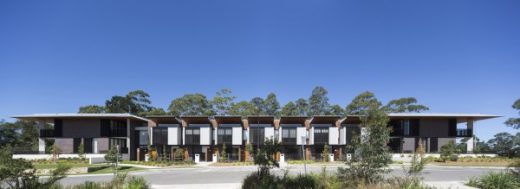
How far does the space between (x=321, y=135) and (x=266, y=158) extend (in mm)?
28415

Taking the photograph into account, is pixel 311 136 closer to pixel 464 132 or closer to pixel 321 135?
pixel 321 135

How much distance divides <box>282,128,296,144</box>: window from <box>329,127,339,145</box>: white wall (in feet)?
15.1

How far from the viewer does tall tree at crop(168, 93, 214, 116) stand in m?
63.6

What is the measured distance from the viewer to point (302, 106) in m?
70.4

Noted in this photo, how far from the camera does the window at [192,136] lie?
40.8 metres

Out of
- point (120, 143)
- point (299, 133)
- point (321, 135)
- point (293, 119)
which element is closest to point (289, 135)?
point (299, 133)

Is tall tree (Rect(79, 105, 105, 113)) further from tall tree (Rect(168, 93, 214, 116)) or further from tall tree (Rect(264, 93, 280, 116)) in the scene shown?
tall tree (Rect(264, 93, 280, 116))

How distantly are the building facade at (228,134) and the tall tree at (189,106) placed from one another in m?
20.5

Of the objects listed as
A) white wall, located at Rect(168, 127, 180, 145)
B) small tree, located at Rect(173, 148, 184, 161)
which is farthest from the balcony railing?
small tree, located at Rect(173, 148, 184, 161)

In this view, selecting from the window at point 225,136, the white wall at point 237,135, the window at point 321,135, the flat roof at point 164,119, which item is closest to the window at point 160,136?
the flat roof at point 164,119

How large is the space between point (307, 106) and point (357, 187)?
2371 inches

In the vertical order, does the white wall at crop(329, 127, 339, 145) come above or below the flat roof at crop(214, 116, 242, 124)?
below

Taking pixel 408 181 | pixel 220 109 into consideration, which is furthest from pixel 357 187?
pixel 220 109

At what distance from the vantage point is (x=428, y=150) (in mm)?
41125
